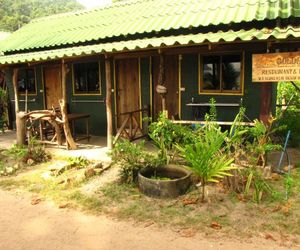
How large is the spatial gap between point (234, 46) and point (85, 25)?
6365 mm

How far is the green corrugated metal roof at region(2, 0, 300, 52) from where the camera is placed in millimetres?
7570

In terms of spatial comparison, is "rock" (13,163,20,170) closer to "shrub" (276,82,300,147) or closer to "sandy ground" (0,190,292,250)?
"sandy ground" (0,190,292,250)

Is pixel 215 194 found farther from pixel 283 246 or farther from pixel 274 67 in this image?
pixel 274 67

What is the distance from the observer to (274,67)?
534cm

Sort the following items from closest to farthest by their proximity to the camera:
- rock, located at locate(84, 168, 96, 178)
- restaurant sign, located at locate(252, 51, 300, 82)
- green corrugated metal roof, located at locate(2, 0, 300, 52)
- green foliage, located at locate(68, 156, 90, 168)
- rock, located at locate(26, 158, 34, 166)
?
restaurant sign, located at locate(252, 51, 300, 82) → rock, located at locate(84, 168, 96, 178) → green foliage, located at locate(68, 156, 90, 168) → rock, located at locate(26, 158, 34, 166) → green corrugated metal roof, located at locate(2, 0, 300, 52)

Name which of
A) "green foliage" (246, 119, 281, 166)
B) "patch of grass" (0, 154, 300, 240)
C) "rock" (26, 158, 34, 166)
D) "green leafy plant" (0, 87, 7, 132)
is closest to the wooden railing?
"rock" (26, 158, 34, 166)

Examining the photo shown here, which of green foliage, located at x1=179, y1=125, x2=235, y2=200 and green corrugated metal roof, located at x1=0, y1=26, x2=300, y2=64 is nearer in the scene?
green foliage, located at x1=179, y1=125, x2=235, y2=200

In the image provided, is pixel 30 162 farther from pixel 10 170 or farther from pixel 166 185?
pixel 166 185

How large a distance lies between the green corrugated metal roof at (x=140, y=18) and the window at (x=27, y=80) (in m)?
1.02

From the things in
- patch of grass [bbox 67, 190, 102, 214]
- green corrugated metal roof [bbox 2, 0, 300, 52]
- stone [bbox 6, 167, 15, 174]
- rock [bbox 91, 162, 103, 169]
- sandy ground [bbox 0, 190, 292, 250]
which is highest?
green corrugated metal roof [bbox 2, 0, 300, 52]

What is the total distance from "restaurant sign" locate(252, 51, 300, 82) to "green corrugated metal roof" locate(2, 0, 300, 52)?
221 cm

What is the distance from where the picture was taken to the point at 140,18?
9.45 metres

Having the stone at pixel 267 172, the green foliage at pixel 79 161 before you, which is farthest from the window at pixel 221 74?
the green foliage at pixel 79 161

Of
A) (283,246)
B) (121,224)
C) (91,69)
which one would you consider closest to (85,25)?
(91,69)
